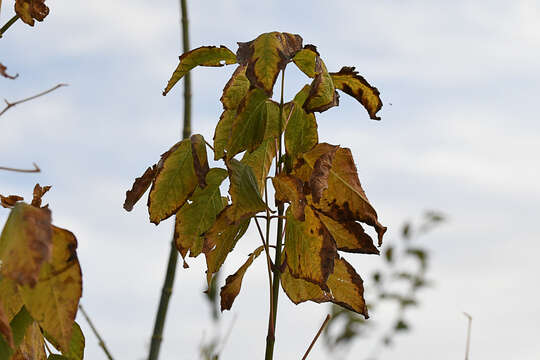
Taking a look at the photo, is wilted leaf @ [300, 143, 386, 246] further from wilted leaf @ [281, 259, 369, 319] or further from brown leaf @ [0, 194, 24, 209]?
brown leaf @ [0, 194, 24, 209]

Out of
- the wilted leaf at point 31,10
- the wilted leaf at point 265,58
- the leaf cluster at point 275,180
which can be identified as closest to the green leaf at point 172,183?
the leaf cluster at point 275,180

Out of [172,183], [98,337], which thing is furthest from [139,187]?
[98,337]

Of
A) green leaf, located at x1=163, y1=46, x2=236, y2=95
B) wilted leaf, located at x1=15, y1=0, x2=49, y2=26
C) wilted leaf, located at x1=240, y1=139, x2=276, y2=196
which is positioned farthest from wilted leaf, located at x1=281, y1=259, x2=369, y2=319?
wilted leaf, located at x1=15, y1=0, x2=49, y2=26

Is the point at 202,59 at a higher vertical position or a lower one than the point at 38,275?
higher

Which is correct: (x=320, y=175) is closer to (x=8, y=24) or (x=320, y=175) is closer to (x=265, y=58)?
(x=265, y=58)

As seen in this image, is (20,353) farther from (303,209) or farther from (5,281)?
(303,209)

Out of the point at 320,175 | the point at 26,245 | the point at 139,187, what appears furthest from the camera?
the point at 139,187

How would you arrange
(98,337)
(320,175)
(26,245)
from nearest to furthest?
(26,245) < (320,175) < (98,337)
